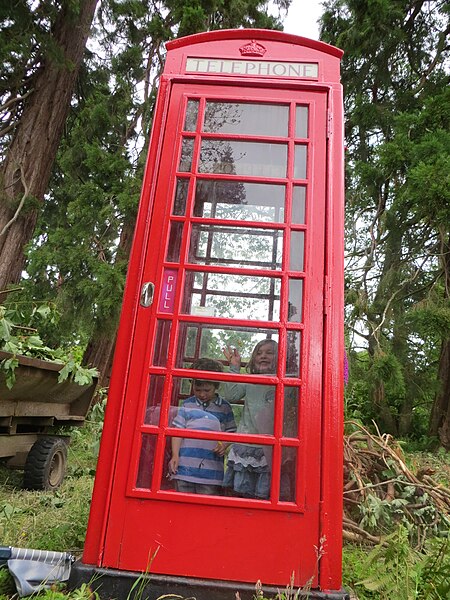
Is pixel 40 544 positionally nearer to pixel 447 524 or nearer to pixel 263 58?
pixel 447 524

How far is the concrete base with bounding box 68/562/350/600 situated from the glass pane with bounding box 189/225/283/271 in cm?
151

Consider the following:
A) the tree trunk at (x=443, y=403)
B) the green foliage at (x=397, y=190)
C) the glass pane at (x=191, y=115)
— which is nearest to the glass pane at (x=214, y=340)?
the glass pane at (x=191, y=115)

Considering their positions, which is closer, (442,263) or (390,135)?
(442,263)

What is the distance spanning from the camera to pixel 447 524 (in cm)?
329

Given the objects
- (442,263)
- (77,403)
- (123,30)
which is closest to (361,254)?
(442,263)

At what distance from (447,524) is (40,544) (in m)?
2.58

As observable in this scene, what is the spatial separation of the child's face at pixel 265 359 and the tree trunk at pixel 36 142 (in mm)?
5138

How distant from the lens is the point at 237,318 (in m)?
2.54

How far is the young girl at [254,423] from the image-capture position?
2.32m

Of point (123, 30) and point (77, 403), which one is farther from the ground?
point (123, 30)

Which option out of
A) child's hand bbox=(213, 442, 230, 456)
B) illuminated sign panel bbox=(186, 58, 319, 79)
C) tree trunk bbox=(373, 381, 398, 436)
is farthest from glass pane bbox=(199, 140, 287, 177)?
tree trunk bbox=(373, 381, 398, 436)

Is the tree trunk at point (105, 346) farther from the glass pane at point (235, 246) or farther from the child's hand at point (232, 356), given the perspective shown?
the child's hand at point (232, 356)

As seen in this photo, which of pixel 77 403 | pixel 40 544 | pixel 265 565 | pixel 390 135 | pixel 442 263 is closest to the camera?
pixel 265 565

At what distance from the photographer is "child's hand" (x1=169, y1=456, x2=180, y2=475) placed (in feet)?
7.68
